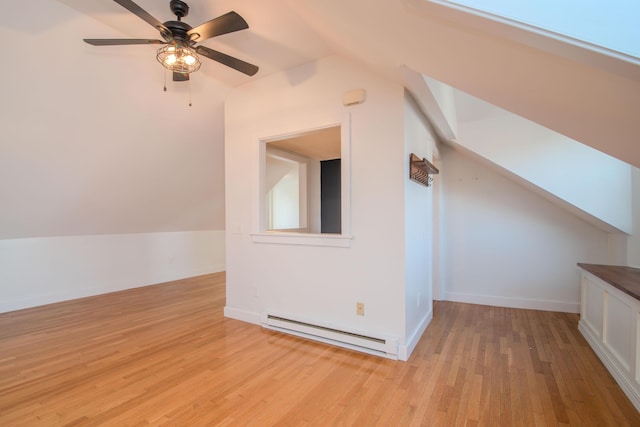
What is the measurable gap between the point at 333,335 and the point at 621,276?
2481 mm

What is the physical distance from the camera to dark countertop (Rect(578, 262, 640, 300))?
199 cm

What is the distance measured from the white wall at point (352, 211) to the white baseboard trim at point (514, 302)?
2164 mm

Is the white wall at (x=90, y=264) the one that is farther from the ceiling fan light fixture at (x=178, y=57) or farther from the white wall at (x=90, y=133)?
the ceiling fan light fixture at (x=178, y=57)

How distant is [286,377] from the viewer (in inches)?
86.2

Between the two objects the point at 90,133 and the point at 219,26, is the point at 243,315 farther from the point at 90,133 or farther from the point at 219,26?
the point at 219,26

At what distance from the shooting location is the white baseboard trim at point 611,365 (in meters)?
1.89

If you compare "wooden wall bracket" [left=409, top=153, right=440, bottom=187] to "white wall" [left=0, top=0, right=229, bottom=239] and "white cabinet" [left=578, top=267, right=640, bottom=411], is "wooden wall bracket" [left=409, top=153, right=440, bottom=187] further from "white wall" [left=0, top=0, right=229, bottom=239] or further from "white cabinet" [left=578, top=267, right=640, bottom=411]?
"white wall" [left=0, top=0, right=229, bottom=239]

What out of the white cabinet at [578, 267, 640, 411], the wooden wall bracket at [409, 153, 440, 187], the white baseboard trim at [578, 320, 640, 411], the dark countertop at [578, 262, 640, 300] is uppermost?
the wooden wall bracket at [409, 153, 440, 187]

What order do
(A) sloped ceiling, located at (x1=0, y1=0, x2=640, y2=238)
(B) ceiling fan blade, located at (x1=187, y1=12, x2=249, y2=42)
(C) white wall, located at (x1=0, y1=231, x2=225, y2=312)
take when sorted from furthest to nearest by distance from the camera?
(C) white wall, located at (x1=0, y1=231, x2=225, y2=312), (B) ceiling fan blade, located at (x1=187, y1=12, x2=249, y2=42), (A) sloped ceiling, located at (x1=0, y1=0, x2=640, y2=238)

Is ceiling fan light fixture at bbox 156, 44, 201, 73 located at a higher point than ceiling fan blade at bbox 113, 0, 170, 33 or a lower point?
lower

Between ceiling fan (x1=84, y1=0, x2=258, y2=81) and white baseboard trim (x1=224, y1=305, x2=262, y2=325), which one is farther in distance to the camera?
white baseboard trim (x1=224, y1=305, x2=262, y2=325)

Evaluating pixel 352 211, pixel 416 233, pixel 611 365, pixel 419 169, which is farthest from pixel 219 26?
pixel 611 365

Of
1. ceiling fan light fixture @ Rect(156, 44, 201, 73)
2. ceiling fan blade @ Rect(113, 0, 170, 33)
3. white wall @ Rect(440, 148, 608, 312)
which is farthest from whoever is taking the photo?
white wall @ Rect(440, 148, 608, 312)

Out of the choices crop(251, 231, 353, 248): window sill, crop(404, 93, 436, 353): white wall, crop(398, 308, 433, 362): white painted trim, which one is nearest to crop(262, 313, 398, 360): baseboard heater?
crop(398, 308, 433, 362): white painted trim
